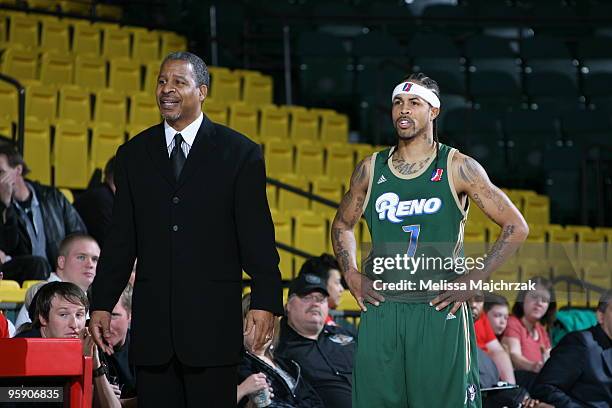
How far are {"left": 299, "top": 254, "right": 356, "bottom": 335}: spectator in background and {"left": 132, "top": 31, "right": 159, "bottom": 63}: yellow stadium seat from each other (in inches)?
259

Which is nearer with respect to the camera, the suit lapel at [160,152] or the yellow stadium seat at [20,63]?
the suit lapel at [160,152]

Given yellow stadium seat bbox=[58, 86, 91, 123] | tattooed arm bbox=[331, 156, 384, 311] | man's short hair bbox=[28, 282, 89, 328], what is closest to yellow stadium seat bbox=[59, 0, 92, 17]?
yellow stadium seat bbox=[58, 86, 91, 123]

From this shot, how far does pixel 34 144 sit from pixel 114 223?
6245mm

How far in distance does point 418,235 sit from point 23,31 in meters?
9.54

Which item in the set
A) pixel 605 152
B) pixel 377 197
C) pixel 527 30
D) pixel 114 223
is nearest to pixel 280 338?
pixel 377 197

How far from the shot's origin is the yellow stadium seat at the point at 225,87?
13.5 meters

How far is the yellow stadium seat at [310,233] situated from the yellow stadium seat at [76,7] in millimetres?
5256

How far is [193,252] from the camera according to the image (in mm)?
4184

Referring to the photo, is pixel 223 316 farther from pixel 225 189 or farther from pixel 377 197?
pixel 377 197

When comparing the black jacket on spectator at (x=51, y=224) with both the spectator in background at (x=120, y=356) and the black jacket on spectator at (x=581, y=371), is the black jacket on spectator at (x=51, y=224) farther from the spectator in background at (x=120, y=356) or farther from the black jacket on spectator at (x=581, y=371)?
the black jacket on spectator at (x=581, y=371)

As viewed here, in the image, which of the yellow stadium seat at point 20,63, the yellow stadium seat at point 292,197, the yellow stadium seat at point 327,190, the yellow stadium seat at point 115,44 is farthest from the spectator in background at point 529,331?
the yellow stadium seat at point 115,44

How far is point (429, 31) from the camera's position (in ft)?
51.9

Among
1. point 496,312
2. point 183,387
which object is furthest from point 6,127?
point 183,387

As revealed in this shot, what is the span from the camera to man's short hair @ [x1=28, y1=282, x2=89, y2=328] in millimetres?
5367
